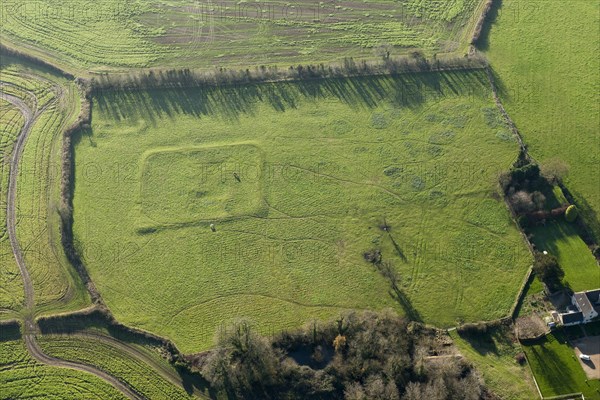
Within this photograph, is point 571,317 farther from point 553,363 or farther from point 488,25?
point 488,25

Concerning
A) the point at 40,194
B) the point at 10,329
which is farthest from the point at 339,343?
the point at 40,194

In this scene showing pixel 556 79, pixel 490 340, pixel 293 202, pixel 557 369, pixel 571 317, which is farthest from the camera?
pixel 556 79

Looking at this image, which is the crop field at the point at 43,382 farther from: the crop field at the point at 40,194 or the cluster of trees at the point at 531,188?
the cluster of trees at the point at 531,188

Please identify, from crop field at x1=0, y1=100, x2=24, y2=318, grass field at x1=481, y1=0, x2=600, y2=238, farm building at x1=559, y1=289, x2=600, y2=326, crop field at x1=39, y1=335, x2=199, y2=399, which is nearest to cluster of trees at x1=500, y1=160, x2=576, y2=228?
grass field at x1=481, y1=0, x2=600, y2=238

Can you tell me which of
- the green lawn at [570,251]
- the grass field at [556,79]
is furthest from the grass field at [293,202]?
the grass field at [556,79]

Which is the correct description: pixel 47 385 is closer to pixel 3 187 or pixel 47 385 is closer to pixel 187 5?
pixel 3 187

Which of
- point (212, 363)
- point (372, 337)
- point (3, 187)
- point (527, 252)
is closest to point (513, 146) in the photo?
point (527, 252)

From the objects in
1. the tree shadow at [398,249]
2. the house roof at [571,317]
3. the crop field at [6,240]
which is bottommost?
the house roof at [571,317]

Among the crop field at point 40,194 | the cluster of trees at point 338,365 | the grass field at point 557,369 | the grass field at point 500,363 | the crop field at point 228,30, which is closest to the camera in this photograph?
the cluster of trees at point 338,365
